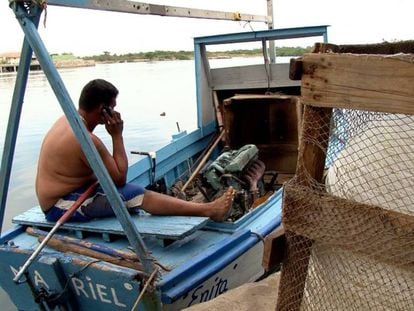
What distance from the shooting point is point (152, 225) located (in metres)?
3.36

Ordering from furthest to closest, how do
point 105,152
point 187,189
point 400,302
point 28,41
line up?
point 187,189 < point 105,152 < point 28,41 < point 400,302

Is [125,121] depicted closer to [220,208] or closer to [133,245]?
[220,208]

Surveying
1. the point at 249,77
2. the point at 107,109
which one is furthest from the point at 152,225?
the point at 249,77

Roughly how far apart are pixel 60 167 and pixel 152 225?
32.5 inches

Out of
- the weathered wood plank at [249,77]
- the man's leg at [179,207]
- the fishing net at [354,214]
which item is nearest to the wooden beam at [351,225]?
the fishing net at [354,214]

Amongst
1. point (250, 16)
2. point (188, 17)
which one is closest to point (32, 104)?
point (250, 16)

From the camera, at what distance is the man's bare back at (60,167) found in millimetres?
3430

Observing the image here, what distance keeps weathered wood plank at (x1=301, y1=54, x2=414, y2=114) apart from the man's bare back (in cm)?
216

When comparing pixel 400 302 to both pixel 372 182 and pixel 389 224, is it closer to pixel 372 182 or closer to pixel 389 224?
pixel 389 224

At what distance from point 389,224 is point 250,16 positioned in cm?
661

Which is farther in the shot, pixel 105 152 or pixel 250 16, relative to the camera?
pixel 250 16

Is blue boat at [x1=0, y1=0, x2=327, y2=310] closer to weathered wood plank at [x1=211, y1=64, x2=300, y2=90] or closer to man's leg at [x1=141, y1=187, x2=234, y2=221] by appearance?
man's leg at [x1=141, y1=187, x2=234, y2=221]

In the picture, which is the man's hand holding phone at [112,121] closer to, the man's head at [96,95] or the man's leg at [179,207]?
the man's head at [96,95]

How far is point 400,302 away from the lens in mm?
1612
